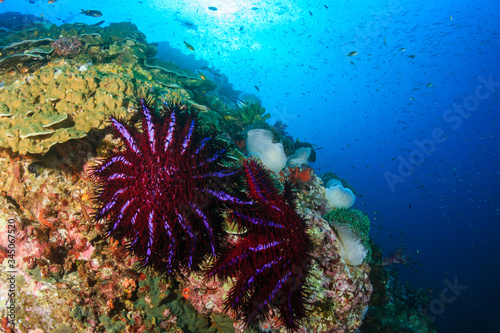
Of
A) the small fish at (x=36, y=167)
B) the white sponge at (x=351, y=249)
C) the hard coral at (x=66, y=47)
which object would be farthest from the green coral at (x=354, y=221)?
the hard coral at (x=66, y=47)

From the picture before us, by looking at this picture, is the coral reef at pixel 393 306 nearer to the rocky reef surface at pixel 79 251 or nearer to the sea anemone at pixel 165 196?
the rocky reef surface at pixel 79 251

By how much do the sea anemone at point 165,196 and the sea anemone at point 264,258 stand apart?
0.30m

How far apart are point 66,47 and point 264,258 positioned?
28.6 feet

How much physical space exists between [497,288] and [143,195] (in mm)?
58971

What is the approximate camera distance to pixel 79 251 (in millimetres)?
3600

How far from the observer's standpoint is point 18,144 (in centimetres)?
320

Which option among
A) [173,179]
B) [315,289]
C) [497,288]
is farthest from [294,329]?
[497,288]

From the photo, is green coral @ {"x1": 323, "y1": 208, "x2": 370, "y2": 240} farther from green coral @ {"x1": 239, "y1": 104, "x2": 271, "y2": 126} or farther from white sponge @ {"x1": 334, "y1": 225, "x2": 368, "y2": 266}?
green coral @ {"x1": 239, "y1": 104, "x2": 271, "y2": 126}

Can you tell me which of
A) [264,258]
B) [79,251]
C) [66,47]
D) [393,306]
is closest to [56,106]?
[79,251]

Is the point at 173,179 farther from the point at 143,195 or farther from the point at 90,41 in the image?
the point at 90,41

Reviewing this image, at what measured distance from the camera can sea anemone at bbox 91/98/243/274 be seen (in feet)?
8.98

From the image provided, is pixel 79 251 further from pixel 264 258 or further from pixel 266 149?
pixel 266 149

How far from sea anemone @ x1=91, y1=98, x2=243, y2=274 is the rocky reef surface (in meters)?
0.80

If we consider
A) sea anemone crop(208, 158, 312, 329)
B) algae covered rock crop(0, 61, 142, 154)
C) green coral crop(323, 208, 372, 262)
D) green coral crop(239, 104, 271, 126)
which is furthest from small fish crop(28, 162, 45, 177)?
green coral crop(323, 208, 372, 262)
